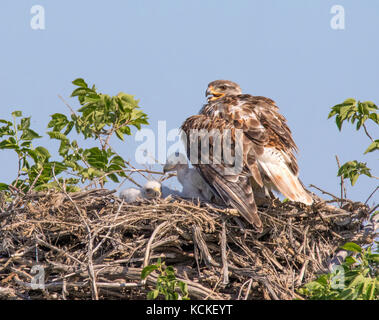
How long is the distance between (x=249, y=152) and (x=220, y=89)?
2.02 meters

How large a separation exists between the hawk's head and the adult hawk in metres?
0.91

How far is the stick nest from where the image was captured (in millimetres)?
6605

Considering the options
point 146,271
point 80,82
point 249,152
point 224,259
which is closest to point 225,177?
point 249,152

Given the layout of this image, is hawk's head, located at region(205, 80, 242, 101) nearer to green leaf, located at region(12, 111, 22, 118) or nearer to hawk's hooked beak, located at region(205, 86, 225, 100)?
hawk's hooked beak, located at region(205, 86, 225, 100)

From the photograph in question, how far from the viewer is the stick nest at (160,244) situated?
6605 millimetres

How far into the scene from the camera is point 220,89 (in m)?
9.35

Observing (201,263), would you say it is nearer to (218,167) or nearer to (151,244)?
(151,244)

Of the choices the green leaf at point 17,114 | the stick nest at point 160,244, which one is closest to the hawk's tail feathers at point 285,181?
the stick nest at point 160,244

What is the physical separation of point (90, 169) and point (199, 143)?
3.82ft

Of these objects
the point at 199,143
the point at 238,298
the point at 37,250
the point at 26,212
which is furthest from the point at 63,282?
the point at 199,143

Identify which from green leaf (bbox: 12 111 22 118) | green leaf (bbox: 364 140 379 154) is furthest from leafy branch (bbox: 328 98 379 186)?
green leaf (bbox: 12 111 22 118)

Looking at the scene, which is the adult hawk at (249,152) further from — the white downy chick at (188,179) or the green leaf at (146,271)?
the green leaf at (146,271)

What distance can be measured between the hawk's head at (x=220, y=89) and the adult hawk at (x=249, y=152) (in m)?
0.91

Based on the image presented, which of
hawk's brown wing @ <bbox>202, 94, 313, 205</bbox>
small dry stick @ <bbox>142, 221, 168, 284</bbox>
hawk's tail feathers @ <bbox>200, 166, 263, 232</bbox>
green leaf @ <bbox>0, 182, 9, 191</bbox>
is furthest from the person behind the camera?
green leaf @ <bbox>0, 182, 9, 191</bbox>
